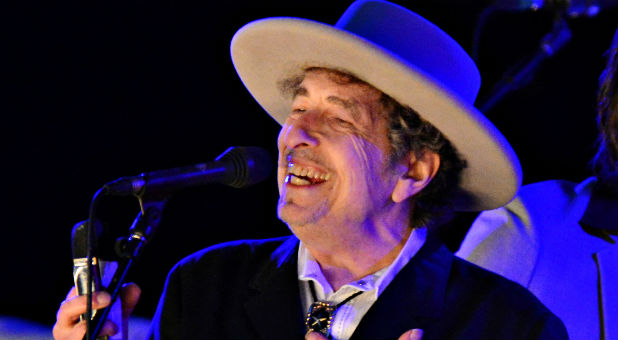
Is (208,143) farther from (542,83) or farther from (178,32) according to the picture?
(542,83)

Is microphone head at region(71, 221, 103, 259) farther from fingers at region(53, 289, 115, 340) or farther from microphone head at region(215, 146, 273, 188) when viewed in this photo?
microphone head at region(215, 146, 273, 188)

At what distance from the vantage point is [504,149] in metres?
2.32

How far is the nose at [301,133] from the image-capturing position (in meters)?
2.27

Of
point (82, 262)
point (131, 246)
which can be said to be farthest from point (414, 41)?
point (82, 262)

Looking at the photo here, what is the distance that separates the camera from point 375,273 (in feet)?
7.76

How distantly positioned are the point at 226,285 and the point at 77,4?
1.70 m

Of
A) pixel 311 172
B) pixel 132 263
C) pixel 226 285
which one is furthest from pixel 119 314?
pixel 311 172

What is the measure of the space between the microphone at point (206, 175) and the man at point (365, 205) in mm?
189

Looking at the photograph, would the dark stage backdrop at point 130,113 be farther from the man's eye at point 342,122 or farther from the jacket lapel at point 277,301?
the jacket lapel at point 277,301

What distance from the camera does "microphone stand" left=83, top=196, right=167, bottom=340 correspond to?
187cm

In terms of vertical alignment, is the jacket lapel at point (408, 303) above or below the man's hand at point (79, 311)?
below

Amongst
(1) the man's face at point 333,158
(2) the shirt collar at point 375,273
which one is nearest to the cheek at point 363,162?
(1) the man's face at point 333,158

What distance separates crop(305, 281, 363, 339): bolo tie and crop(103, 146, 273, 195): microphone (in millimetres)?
424

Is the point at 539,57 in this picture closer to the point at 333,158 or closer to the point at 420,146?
the point at 420,146
